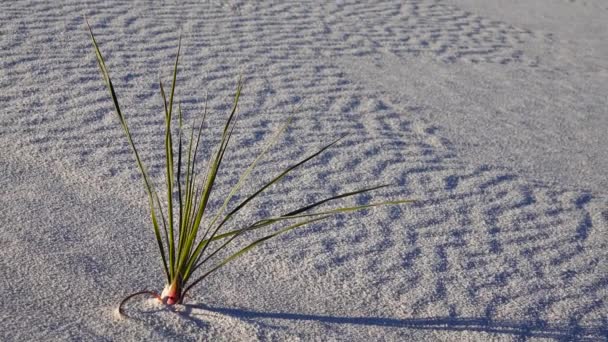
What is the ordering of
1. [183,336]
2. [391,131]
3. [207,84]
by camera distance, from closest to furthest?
[183,336], [391,131], [207,84]

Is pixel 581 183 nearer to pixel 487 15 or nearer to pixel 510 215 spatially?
pixel 510 215

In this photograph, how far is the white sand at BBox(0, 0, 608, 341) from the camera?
10.3 ft

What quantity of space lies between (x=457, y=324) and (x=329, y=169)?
1433 millimetres

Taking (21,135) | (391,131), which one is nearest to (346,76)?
(391,131)

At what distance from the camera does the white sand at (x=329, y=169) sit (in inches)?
123

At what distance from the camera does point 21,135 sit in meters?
4.35

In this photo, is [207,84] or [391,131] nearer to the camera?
[391,131]

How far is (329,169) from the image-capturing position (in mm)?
4426

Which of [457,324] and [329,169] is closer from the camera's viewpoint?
[457,324]

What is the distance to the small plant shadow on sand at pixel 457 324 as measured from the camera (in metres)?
3.06

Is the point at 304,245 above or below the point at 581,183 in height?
above

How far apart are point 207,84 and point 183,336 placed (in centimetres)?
271

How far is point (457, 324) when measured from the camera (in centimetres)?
318

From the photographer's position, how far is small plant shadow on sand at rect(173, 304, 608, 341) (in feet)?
10.0
